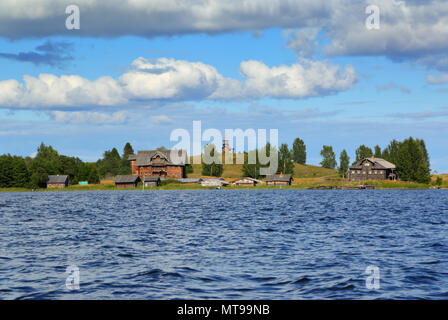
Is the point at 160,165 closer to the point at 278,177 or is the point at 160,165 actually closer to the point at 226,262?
the point at 278,177

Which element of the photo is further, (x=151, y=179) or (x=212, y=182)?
(x=212, y=182)

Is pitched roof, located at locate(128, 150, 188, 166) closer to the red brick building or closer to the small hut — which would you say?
the red brick building

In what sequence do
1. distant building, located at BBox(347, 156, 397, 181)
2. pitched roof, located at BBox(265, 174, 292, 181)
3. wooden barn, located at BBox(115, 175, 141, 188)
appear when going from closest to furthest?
wooden barn, located at BBox(115, 175, 141, 188) → distant building, located at BBox(347, 156, 397, 181) → pitched roof, located at BBox(265, 174, 292, 181)

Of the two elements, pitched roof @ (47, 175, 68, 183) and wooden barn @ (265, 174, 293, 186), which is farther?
wooden barn @ (265, 174, 293, 186)


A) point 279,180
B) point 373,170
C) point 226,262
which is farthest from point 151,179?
point 226,262

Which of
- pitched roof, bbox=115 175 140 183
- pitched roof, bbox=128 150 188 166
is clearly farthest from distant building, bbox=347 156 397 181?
pitched roof, bbox=115 175 140 183

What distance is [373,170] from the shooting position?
188375 mm

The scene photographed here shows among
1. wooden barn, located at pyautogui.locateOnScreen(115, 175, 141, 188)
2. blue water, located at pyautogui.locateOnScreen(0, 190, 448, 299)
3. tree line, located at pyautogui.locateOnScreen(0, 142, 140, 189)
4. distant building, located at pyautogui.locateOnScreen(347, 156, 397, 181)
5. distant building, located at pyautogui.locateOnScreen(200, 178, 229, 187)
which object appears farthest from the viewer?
distant building, located at pyautogui.locateOnScreen(347, 156, 397, 181)

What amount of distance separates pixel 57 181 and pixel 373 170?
120m

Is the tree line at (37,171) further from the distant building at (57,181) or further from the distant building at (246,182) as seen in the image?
the distant building at (246,182)

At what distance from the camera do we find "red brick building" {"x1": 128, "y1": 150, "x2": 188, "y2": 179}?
18988 cm

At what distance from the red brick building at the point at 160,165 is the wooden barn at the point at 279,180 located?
1350 inches

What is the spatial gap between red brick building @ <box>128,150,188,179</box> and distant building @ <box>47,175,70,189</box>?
1106 inches
